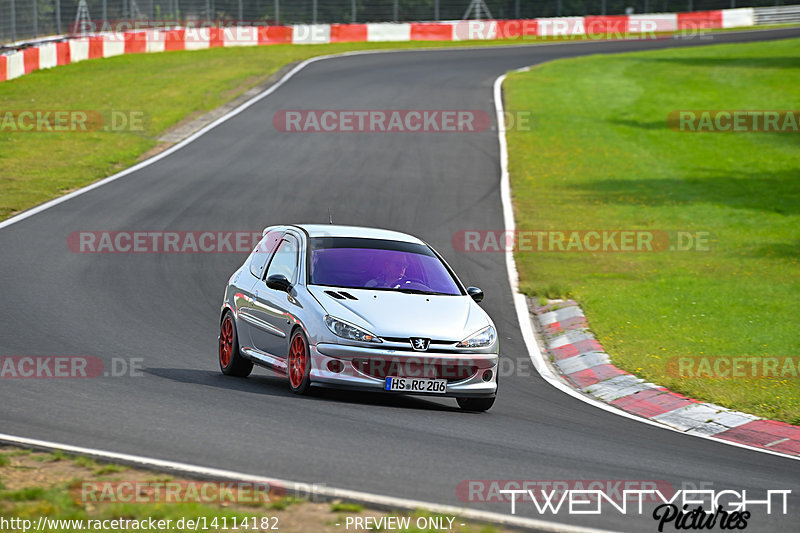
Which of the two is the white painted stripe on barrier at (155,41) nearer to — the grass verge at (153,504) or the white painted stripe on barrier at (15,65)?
the white painted stripe on barrier at (15,65)

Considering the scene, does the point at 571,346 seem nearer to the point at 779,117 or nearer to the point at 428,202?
the point at 428,202

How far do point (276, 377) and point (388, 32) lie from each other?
4487 centimetres

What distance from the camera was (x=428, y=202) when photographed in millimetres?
23203

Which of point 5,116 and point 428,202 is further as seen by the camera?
point 5,116

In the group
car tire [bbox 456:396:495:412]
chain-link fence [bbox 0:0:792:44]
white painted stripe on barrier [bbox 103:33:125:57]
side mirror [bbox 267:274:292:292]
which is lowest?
car tire [bbox 456:396:495:412]

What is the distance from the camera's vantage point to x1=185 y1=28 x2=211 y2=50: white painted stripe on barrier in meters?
49.0

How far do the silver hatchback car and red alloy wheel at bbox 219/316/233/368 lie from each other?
0.06 feet

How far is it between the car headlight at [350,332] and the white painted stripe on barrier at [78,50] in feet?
116

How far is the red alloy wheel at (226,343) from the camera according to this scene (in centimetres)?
1185

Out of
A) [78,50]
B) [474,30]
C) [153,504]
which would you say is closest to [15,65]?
[78,50]

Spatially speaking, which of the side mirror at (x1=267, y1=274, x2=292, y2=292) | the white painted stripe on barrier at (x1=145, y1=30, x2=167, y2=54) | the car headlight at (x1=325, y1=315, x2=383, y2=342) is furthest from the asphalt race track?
the white painted stripe on barrier at (x1=145, y1=30, x2=167, y2=54)

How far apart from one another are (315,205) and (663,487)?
15.5 metres

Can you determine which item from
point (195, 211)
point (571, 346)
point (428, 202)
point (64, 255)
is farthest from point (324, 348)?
point (428, 202)

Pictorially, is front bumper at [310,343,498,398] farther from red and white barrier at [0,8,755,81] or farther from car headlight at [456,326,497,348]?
red and white barrier at [0,8,755,81]
